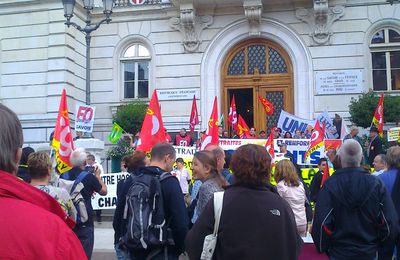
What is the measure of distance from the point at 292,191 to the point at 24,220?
17.1ft

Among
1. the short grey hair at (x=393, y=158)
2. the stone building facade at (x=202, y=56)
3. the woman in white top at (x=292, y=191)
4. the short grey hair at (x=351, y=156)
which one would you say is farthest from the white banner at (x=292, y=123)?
the short grey hair at (x=351, y=156)

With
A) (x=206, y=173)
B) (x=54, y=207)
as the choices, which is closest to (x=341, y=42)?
(x=206, y=173)

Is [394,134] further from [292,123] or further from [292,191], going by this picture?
[292,191]

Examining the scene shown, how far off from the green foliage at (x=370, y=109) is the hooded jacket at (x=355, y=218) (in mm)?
12721

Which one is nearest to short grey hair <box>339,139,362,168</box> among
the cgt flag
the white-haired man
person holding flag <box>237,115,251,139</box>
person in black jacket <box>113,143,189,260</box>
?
person in black jacket <box>113,143,189,260</box>

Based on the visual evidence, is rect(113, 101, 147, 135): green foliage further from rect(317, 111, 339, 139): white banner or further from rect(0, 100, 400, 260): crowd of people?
rect(0, 100, 400, 260): crowd of people

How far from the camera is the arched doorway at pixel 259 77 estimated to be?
18.8 m

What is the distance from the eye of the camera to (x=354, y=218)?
12.8 feet

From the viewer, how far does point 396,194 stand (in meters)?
5.10

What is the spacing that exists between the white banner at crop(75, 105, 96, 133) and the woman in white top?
8164mm

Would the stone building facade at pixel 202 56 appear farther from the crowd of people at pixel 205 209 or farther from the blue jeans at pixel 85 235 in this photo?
the blue jeans at pixel 85 235

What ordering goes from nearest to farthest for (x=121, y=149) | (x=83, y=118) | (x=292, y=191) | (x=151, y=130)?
(x=292, y=191) < (x=151, y=130) < (x=83, y=118) < (x=121, y=149)

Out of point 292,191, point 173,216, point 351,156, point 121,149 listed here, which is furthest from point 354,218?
point 121,149

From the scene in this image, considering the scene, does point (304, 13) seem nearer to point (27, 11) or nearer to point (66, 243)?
point (27, 11)
